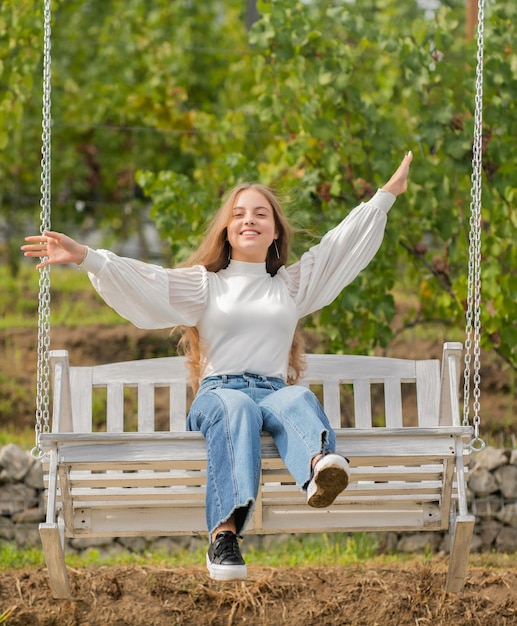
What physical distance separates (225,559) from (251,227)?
4.27 ft

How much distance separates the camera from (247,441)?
388 centimetres

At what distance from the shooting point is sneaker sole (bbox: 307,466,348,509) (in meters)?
3.74

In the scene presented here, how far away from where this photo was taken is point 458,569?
4.25 metres

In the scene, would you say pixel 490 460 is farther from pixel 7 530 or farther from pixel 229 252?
pixel 7 530

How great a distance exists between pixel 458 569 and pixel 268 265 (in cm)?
133

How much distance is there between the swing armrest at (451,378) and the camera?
4367 mm

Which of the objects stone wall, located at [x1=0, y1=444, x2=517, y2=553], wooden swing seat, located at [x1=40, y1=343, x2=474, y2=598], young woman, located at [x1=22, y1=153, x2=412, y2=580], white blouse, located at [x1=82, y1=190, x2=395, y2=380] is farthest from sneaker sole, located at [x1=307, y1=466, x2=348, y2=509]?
stone wall, located at [x1=0, y1=444, x2=517, y2=553]

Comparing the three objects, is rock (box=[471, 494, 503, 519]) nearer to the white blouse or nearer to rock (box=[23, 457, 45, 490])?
the white blouse

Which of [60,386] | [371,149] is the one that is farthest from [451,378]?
[371,149]

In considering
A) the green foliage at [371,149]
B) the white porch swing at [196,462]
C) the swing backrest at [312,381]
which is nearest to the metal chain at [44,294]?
the white porch swing at [196,462]

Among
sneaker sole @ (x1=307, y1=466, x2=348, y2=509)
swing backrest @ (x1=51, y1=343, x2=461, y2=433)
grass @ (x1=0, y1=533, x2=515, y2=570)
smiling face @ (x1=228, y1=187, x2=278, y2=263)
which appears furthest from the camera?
grass @ (x1=0, y1=533, x2=515, y2=570)

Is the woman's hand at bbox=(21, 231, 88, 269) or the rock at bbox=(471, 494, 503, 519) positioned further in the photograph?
the rock at bbox=(471, 494, 503, 519)

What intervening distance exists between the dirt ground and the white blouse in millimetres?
1129

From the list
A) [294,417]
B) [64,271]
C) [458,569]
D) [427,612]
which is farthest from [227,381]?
[64,271]
